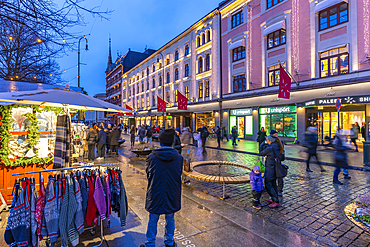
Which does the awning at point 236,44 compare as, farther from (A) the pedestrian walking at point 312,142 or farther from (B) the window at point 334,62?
(A) the pedestrian walking at point 312,142

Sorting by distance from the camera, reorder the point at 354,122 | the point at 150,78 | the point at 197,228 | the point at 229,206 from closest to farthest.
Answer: the point at 197,228 < the point at 229,206 < the point at 354,122 < the point at 150,78

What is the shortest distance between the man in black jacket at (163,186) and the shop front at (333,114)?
Answer: 1487 centimetres

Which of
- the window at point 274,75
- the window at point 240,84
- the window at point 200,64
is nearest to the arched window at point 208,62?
the window at point 200,64

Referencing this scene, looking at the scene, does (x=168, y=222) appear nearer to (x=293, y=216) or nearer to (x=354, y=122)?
(x=293, y=216)

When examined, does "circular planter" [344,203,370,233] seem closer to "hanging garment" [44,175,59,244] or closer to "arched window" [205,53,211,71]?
"hanging garment" [44,175,59,244]

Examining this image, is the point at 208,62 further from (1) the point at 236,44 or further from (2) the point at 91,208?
(2) the point at 91,208

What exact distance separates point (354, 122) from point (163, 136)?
687 inches

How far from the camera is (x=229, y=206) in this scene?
16.0ft

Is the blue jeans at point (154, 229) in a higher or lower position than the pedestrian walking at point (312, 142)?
lower

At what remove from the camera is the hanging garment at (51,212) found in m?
2.92

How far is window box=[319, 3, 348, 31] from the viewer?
14406 millimetres

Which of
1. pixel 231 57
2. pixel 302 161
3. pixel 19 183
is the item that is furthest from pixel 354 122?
pixel 19 183

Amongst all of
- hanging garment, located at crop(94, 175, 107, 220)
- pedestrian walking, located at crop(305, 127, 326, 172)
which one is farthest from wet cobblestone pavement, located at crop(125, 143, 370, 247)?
hanging garment, located at crop(94, 175, 107, 220)

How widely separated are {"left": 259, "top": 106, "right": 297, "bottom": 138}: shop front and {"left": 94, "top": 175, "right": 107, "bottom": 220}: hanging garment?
59.1ft
